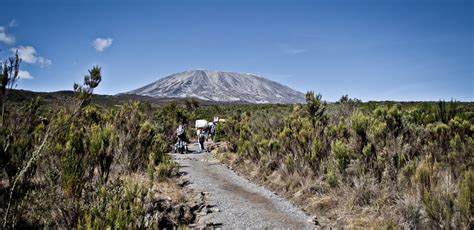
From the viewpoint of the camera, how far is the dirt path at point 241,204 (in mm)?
5980

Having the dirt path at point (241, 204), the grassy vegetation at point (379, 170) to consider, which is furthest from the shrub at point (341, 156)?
the dirt path at point (241, 204)

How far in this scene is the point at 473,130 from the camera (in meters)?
7.62

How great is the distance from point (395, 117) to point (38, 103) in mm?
7423

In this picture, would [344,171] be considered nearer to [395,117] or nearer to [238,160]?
[395,117]

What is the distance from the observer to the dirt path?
598cm

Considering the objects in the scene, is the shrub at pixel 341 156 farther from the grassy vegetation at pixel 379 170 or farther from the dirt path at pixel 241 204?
the dirt path at pixel 241 204

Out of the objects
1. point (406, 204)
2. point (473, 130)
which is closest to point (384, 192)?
point (406, 204)

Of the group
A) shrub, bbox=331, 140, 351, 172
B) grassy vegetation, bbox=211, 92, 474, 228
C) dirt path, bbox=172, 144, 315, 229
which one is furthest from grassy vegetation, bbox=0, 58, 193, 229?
shrub, bbox=331, 140, 351, 172

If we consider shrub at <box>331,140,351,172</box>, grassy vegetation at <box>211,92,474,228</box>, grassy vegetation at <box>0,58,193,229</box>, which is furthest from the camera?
shrub at <box>331,140,351,172</box>

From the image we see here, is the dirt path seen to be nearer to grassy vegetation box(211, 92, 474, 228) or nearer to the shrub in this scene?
grassy vegetation box(211, 92, 474, 228)

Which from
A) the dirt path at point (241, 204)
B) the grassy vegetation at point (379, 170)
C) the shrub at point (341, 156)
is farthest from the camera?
the shrub at point (341, 156)

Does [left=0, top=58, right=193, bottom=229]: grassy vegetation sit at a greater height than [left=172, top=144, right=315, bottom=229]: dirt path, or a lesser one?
greater

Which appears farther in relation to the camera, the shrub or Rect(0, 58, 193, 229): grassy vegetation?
the shrub

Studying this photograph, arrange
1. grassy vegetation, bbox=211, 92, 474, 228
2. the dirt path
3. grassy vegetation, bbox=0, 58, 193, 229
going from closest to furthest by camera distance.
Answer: grassy vegetation, bbox=0, 58, 193, 229, grassy vegetation, bbox=211, 92, 474, 228, the dirt path
